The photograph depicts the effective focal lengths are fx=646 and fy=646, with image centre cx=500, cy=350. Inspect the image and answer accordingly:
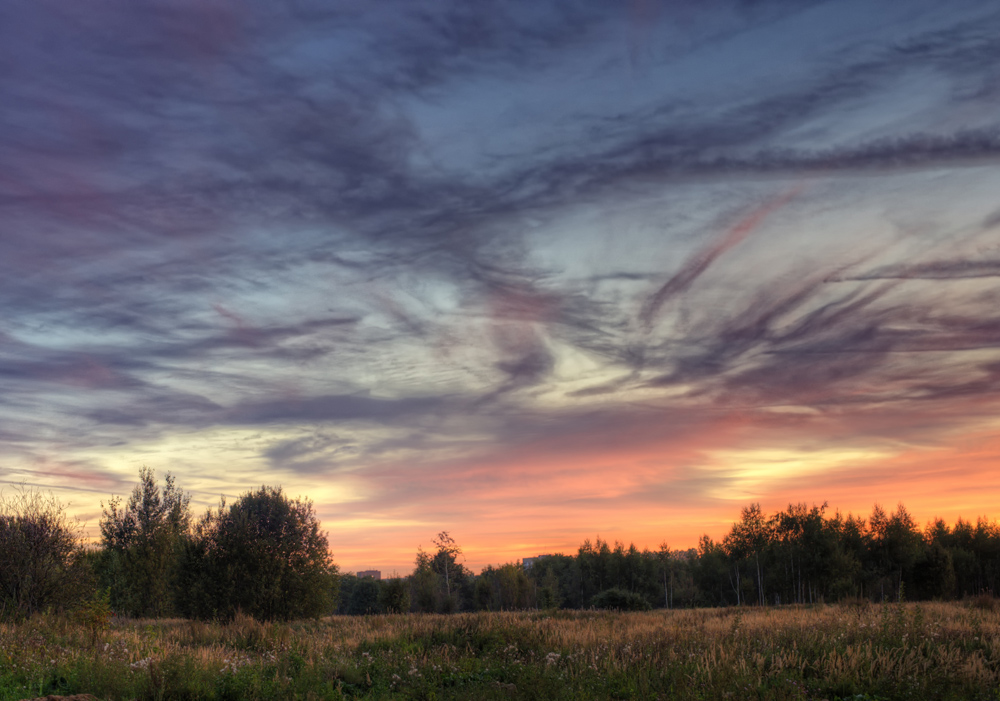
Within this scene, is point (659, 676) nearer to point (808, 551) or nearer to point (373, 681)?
point (373, 681)

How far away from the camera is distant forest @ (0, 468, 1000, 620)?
28.6 meters

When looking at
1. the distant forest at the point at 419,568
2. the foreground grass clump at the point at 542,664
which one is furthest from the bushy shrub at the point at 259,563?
the foreground grass clump at the point at 542,664

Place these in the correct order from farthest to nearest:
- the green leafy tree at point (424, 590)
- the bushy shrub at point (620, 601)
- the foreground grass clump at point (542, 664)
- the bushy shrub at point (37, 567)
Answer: the green leafy tree at point (424, 590) < the bushy shrub at point (620, 601) < the bushy shrub at point (37, 567) < the foreground grass clump at point (542, 664)

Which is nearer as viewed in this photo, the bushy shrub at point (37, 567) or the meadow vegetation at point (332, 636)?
the meadow vegetation at point (332, 636)

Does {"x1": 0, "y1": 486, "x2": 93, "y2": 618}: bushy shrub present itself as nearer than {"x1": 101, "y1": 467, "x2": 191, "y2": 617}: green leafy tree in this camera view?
Yes

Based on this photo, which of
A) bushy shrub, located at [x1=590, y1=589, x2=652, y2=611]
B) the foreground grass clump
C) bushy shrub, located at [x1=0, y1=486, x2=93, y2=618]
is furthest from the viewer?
bushy shrub, located at [x1=590, y1=589, x2=652, y2=611]

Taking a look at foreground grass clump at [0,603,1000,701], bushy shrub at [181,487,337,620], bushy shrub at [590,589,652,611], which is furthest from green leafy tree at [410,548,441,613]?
foreground grass clump at [0,603,1000,701]

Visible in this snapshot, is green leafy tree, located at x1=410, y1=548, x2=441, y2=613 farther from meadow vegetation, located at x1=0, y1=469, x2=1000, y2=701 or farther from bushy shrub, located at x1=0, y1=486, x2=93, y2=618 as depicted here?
bushy shrub, located at x1=0, y1=486, x2=93, y2=618

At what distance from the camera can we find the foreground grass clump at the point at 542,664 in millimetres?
12750

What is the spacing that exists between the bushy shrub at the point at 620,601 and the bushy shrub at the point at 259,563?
23.9 metres

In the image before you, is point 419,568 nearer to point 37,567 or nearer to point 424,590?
point 424,590

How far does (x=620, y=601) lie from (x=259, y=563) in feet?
95.0

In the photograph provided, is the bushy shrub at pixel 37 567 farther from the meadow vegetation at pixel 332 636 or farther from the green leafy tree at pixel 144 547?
the green leafy tree at pixel 144 547

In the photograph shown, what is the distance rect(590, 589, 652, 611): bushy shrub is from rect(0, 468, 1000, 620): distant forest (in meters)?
0.11
